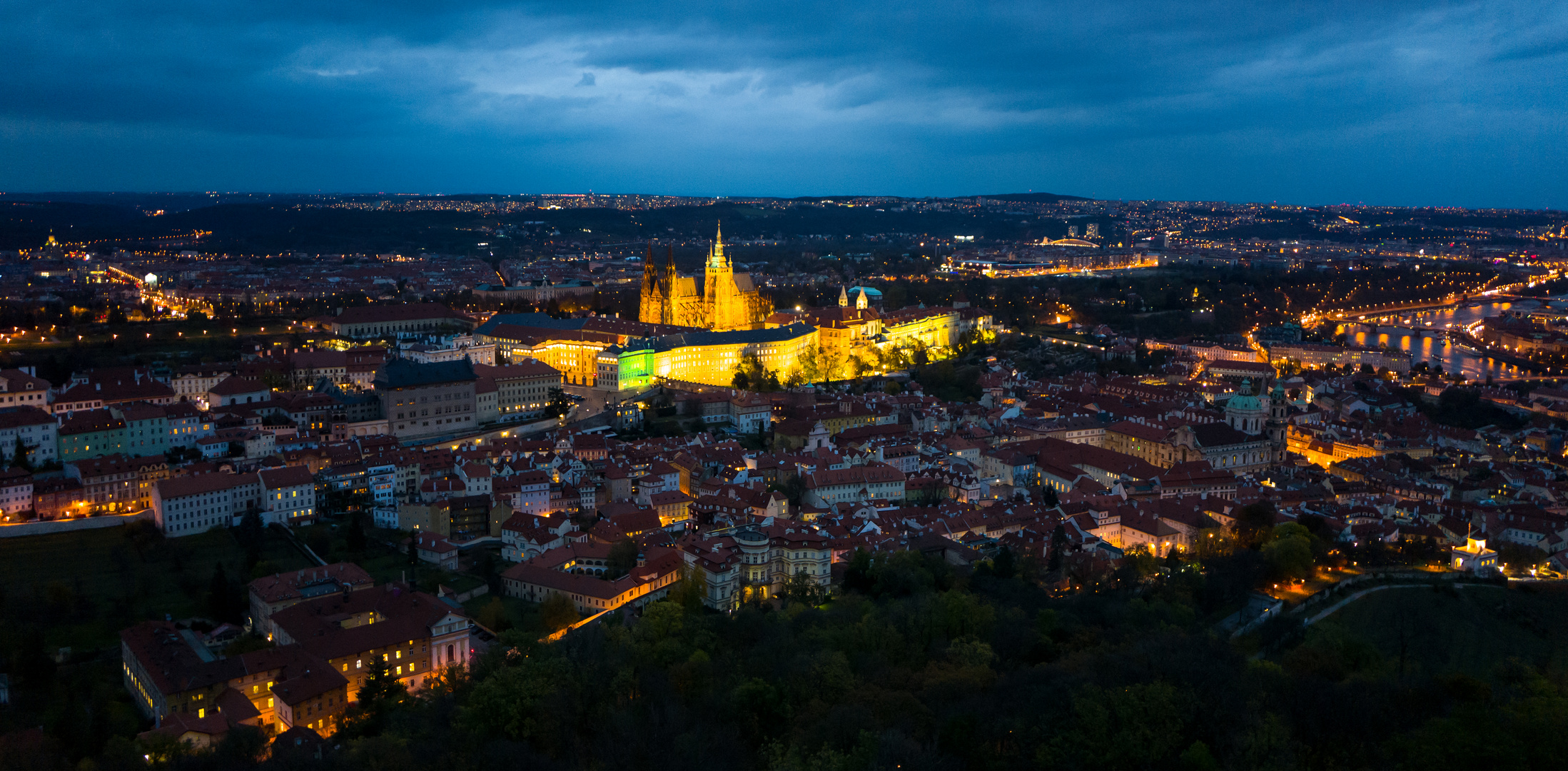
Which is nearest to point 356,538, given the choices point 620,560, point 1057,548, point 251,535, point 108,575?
point 251,535

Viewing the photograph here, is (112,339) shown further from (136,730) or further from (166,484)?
(136,730)

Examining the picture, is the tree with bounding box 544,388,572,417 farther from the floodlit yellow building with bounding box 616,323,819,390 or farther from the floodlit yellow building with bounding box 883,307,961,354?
the floodlit yellow building with bounding box 883,307,961,354

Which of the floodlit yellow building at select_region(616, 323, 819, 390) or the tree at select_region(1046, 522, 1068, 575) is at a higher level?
the floodlit yellow building at select_region(616, 323, 819, 390)

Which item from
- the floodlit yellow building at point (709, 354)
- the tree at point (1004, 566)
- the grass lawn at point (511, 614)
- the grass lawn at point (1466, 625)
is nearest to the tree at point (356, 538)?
the grass lawn at point (511, 614)

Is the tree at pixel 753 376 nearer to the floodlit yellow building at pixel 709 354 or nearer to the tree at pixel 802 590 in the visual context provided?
the floodlit yellow building at pixel 709 354

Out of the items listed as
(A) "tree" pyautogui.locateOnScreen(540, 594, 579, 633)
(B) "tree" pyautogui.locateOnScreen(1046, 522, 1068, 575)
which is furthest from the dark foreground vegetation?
(B) "tree" pyautogui.locateOnScreen(1046, 522, 1068, 575)
